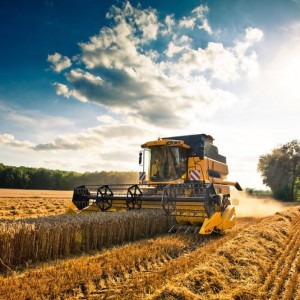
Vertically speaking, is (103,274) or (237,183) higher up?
(237,183)

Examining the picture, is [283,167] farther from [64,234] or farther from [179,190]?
[64,234]

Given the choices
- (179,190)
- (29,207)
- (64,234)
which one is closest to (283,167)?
(29,207)

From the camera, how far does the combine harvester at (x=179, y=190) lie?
868 cm

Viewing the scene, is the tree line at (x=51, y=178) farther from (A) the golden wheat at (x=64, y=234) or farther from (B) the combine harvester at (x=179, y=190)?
(A) the golden wheat at (x=64, y=234)

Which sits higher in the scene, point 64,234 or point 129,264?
point 64,234

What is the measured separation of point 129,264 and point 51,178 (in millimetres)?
65990

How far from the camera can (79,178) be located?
68.5 metres

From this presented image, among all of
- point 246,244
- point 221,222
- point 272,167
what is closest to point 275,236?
point 221,222

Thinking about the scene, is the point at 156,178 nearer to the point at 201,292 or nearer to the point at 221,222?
the point at 221,222

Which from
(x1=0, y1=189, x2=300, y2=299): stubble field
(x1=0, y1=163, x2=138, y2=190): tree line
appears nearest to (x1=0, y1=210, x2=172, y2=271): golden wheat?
(x1=0, y1=189, x2=300, y2=299): stubble field

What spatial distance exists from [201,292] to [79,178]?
66595mm

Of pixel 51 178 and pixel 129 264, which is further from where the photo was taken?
pixel 51 178

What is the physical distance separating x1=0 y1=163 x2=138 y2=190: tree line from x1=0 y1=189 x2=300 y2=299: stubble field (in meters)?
54.5

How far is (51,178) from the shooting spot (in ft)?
222
